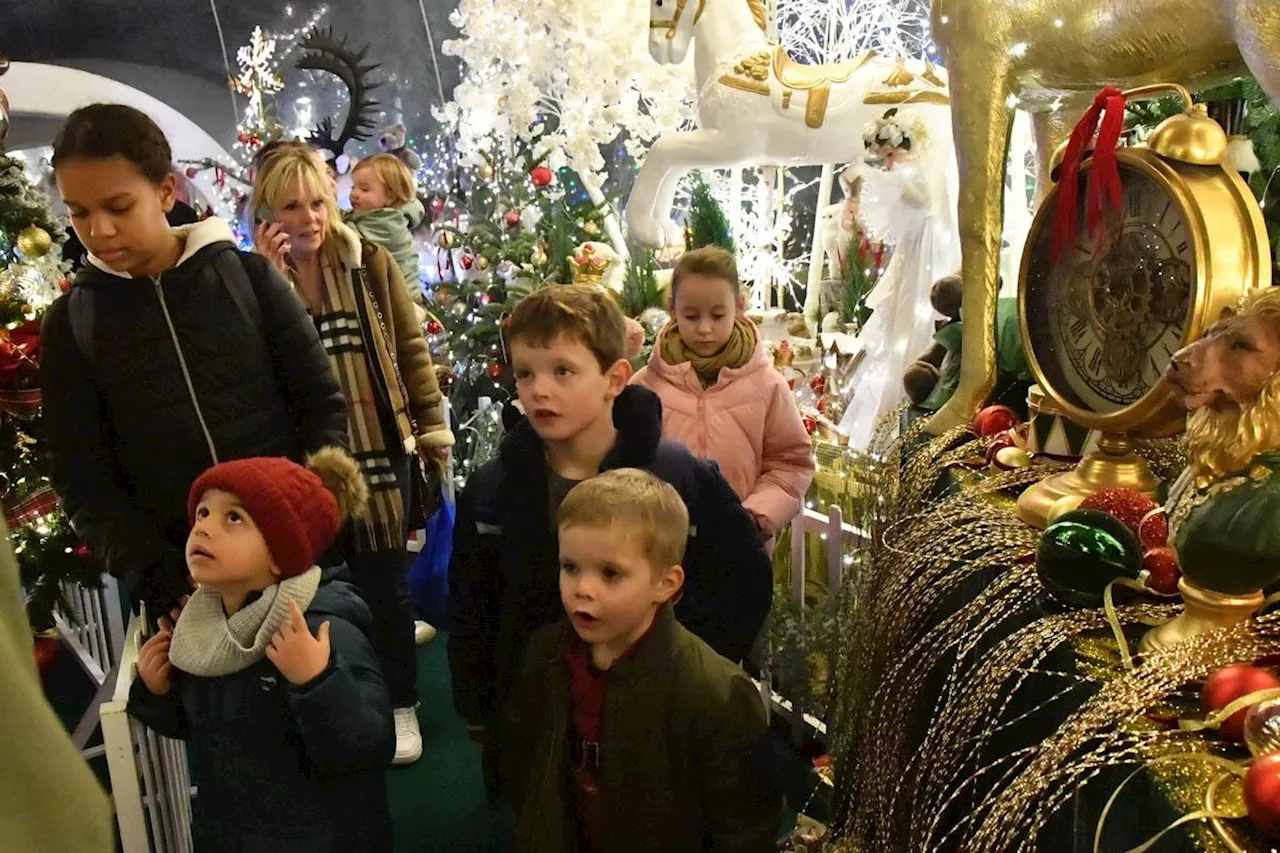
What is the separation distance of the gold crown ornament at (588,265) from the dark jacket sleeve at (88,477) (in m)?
2.77

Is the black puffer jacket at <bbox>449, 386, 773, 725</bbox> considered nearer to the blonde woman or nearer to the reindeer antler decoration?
the blonde woman

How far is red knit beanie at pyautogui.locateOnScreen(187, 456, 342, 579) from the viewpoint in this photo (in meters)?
1.43

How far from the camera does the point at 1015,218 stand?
320cm

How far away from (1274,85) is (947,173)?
8.34 ft

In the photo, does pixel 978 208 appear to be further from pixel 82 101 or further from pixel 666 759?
pixel 82 101

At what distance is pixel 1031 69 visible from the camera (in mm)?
1354

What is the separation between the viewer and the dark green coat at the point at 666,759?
1365mm

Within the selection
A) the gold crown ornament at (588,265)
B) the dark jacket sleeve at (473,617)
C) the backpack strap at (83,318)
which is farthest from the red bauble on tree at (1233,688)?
the gold crown ornament at (588,265)

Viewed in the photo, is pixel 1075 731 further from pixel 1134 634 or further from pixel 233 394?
pixel 233 394

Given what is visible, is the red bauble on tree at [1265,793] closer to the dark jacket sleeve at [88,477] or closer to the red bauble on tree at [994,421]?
the red bauble on tree at [994,421]

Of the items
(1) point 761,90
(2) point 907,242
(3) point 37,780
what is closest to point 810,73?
(1) point 761,90

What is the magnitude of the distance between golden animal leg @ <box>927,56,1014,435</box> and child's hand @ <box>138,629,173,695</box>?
53.5 inches

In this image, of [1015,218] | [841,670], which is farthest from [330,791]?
[1015,218]

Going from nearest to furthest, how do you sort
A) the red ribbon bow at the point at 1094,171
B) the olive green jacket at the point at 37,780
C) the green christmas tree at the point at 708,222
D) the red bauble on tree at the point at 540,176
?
the olive green jacket at the point at 37,780 → the red ribbon bow at the point at 1094,171 → the green christmas tree at the point at 708,222 → the red bauble on tree at the point at 540,176
